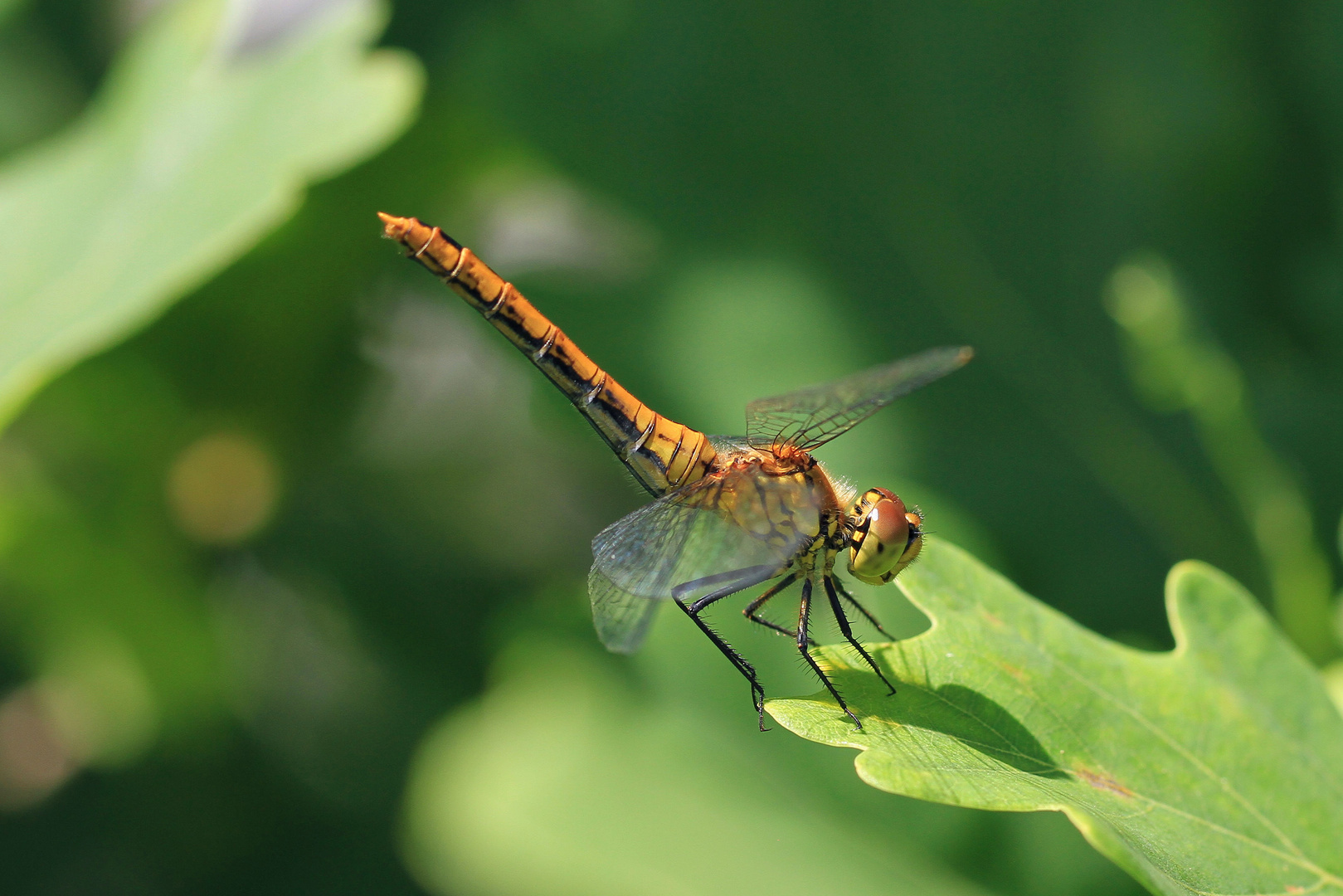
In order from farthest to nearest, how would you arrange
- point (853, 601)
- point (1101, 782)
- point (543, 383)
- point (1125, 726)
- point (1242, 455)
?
point (543, 383) < point (1242, 455) < point (853, 601) < point (1125, 726) < point (1101, 782)

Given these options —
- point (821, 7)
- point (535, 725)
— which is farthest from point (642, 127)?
point (535, 725)

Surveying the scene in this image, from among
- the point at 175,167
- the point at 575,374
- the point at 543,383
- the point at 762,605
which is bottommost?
the point at 762,605

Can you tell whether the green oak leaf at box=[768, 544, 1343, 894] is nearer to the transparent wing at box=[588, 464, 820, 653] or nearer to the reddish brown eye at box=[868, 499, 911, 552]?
the reddish brown eye at box=[868, 499, 911, 552]

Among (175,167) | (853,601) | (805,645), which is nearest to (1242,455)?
(853,601)

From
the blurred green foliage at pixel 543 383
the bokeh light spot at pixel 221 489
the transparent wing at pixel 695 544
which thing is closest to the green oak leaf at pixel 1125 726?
the transparent wing at pixel 695 544

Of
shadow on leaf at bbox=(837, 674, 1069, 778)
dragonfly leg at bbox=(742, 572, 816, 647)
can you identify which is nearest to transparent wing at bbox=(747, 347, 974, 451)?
dragonfly leg at bbox=(742, 572, 816, 647)

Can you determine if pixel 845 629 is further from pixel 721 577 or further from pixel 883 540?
pixel 721 577

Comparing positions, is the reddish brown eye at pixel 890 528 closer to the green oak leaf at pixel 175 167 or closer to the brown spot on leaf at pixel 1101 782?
the brown spot on leaf at pixel 1101 782
